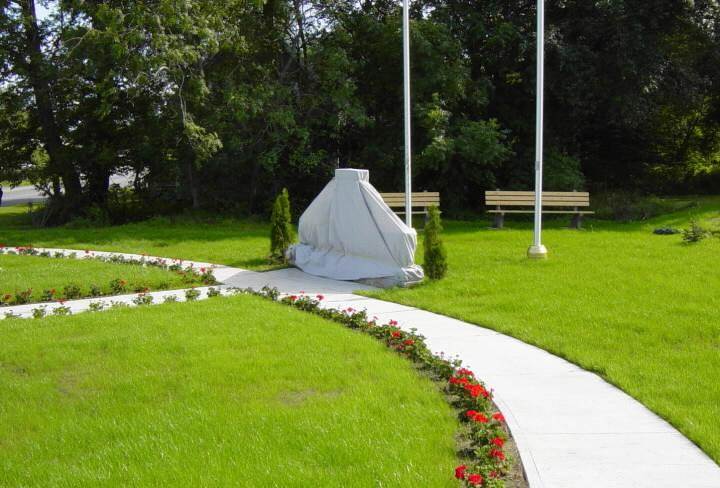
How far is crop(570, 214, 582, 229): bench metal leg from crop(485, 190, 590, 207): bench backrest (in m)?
0.26

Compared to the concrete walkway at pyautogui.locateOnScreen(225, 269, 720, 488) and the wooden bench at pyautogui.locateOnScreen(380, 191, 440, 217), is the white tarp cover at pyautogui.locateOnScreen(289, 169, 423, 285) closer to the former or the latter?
the concrete walkway at pyautogui.locateOnScreen(225, 269, 720, 488)

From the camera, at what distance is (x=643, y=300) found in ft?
27.3

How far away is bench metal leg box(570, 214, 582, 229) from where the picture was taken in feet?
51.7

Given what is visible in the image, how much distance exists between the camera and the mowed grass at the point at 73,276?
32.4ft

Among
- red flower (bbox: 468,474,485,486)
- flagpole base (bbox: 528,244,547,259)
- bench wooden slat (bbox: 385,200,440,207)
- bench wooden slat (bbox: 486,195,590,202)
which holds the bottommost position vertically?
red flower (bbox: 468,474,485,486)

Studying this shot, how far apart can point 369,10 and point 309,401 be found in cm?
1557

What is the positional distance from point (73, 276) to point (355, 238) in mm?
4211

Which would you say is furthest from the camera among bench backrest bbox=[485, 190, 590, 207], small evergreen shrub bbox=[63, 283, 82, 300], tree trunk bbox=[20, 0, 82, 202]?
tree trunk bbox=[20, 0, 82, 202]

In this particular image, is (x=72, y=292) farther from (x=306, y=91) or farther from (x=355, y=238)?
(x=306, y=91)

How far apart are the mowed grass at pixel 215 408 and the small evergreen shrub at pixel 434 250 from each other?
9.30 feet

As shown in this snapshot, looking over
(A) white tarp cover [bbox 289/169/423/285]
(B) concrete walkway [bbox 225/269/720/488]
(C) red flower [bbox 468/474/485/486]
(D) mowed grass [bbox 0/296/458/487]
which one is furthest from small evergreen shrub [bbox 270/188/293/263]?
(C) red flower [bbox 468/474/485/486]

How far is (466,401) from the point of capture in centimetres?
512

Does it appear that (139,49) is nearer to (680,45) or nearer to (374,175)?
(374,175)

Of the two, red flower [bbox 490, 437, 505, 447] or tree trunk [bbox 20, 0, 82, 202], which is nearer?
red flower [bbox 490, 437, 505, 447]
